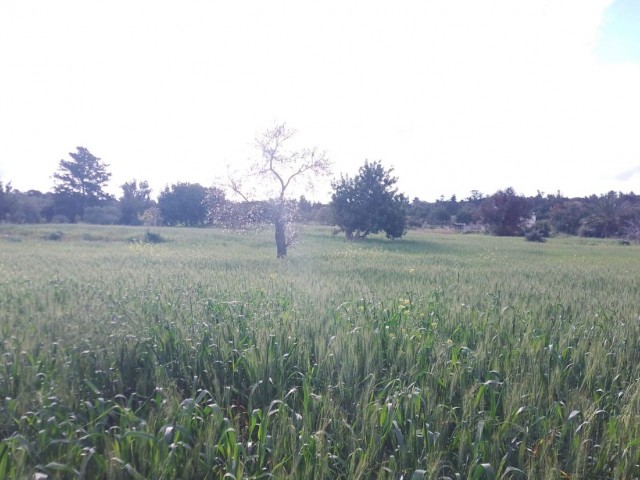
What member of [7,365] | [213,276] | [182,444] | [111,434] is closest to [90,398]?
[111,434]

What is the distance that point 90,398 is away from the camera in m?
3.93

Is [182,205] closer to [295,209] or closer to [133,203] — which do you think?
[133,203]

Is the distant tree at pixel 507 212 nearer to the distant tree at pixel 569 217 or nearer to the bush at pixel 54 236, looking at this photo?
the distant tree at pixel 569 217

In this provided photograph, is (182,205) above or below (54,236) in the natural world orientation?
above

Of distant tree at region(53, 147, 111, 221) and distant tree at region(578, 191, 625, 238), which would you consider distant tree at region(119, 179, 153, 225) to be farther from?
distant tree at region(578, 191, 625, 238)

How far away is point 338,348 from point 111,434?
2093mm

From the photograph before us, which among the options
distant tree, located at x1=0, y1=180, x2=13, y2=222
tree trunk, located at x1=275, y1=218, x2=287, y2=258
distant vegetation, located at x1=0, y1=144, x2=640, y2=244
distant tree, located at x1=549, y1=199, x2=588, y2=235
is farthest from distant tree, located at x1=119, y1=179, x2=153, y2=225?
distant tree, located at x1=549, y1=199, x2=588, y2=235

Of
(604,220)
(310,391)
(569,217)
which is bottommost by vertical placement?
(310,391)

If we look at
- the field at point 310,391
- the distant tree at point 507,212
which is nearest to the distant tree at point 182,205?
the distant tree at point 507,212

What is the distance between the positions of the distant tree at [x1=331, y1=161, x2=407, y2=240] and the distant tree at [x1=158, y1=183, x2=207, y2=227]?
93.3 feet

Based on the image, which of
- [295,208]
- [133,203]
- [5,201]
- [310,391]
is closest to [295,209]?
[295,208]

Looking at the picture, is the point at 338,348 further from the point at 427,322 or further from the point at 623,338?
the point at 623,338

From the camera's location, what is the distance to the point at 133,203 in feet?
233

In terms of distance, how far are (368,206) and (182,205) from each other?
34.1 meters
